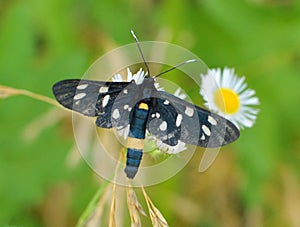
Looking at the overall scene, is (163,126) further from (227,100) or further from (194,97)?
(194,97)

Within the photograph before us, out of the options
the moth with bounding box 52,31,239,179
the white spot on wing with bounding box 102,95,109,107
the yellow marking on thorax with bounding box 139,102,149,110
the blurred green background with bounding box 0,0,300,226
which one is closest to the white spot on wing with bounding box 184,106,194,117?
the moth with bounding box 52,31,239,179

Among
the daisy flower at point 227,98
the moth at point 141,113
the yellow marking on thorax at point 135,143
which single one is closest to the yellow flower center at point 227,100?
the daisy flower at point 227,98

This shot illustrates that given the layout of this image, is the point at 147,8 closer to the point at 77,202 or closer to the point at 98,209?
the point at 77,202

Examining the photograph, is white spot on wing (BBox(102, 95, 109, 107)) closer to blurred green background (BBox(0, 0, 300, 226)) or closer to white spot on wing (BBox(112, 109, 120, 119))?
white spot on wing (BBox(112, 109, 120, 119))

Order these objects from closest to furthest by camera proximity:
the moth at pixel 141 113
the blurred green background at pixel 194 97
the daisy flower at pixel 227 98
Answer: the moth at pixel 141 113 < the daisy flower at pixel 227 98 < the blurred green background at pixel 194 97

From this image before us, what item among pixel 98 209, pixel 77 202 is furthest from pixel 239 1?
pixel 98 209

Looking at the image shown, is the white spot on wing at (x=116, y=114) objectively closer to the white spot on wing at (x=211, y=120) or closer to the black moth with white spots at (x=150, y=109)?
the black moth with white spots at (x=150, y=109)
